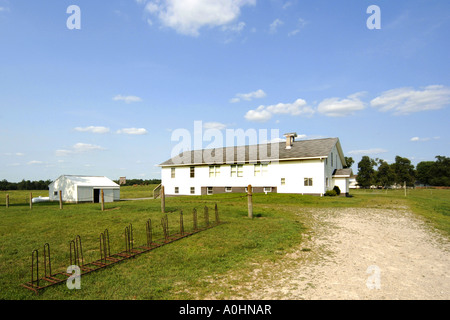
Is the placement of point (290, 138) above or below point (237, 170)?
above

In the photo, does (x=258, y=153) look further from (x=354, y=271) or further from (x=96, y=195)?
(x=354, y=271)

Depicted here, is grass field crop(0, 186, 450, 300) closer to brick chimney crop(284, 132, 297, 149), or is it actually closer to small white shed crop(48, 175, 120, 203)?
brick chimney crop(284, 132, 297, 149)

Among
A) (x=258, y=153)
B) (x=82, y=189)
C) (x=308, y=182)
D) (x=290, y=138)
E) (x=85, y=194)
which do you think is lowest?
(x=85, y=194)

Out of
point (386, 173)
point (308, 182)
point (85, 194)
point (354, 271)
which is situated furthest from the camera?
point (386, 173)

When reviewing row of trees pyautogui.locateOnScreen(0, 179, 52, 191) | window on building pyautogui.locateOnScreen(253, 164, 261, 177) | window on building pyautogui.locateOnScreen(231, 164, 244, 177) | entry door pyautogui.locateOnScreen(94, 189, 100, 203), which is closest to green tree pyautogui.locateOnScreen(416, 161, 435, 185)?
window on building pyautogui.locateOnScreen(253, 164, 261, 177)

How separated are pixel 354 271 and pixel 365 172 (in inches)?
3629

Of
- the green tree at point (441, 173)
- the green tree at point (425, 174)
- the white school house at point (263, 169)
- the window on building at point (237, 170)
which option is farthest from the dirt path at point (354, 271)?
the green tree at point (425, 174)

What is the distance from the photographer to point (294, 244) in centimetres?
881

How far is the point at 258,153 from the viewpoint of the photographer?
3481 centimetres

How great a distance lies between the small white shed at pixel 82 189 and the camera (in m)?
34.8

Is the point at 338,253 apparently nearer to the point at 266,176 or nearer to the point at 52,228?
the point at 52,228

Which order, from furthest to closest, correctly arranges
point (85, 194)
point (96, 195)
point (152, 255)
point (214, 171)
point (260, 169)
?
point (96, 195) < point (214, 171) < point (85, 194) < point (260, 169) < point (152, 255)

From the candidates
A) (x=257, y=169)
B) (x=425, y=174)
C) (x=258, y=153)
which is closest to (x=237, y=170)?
(x=257, y=169)
